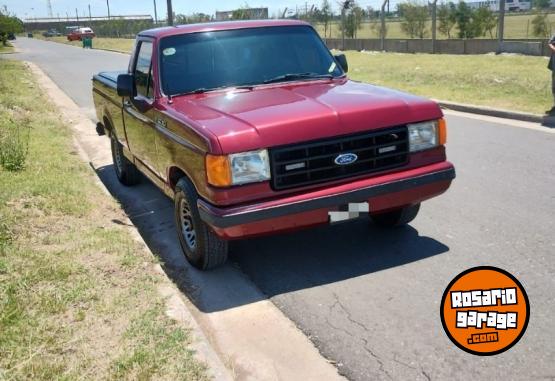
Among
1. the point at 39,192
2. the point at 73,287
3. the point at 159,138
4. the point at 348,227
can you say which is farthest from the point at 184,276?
the point at 39,192

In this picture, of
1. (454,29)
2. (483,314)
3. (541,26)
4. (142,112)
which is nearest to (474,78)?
(142,112)

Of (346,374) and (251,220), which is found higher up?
(251,220)

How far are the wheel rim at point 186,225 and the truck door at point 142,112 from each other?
869 millimetres

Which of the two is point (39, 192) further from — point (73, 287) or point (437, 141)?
point (437, 141)

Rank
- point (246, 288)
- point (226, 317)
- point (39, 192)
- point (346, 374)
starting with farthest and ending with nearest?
point (39, 192) → point (246, 288) → point (226, 317) → point (346, 374)

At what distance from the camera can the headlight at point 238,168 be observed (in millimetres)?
3949

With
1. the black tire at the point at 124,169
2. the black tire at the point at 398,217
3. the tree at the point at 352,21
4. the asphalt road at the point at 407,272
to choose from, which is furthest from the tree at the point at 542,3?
the black tire at the point at 398,217

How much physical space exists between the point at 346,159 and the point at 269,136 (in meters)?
0.62

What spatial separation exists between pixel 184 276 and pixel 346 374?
6.09ft

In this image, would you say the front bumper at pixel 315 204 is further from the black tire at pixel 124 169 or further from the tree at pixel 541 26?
the tree at pixel 541 26

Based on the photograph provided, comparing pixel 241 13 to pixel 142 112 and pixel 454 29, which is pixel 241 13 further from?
pixel 142 112

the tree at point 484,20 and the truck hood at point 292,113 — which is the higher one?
the tree at point 484,20

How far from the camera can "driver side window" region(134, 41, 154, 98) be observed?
216 inches

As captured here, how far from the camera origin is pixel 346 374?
10.8 feet
